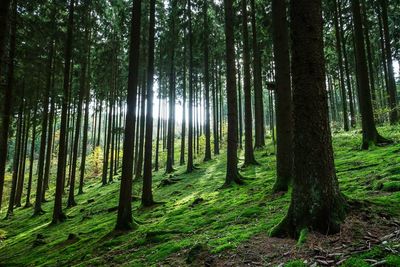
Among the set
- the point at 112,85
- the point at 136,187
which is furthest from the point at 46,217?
the point at 112,85

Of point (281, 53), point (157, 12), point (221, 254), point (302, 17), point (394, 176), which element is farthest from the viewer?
point (157, 12)

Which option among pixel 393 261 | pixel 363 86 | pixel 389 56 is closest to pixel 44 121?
pixel 363 86

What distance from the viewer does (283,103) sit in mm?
9938

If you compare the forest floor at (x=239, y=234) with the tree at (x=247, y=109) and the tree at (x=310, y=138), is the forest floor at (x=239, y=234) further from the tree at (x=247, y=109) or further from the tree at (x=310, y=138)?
the tree at (x=247, y=109)

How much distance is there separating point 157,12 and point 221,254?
66.4 feet

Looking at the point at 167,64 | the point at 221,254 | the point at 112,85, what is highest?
the point at 167,64

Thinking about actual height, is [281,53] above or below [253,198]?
above

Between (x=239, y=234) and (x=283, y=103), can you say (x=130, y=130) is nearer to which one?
(x=283, y=103)

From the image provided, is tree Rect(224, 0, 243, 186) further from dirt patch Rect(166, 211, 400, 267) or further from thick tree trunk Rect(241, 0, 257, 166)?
dirt patch Rect(166, 211, 400, 267)

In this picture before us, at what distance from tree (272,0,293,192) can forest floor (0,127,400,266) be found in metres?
0.82

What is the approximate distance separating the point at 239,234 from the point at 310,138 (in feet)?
8.61

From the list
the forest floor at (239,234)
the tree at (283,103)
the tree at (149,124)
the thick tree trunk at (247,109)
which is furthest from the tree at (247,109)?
the tree at (283,103)

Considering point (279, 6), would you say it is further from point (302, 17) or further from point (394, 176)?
point (394, 176)

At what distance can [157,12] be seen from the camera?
2281 cm
